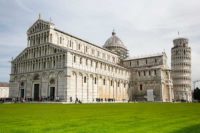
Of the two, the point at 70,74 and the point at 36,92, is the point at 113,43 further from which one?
the point at 70,74

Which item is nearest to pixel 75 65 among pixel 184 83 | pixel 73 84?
pixel 73 84

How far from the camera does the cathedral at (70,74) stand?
171 ft

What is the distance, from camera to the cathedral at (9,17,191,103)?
171 ft

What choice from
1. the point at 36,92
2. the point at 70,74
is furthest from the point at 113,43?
the point at 70,74

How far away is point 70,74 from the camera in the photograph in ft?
167

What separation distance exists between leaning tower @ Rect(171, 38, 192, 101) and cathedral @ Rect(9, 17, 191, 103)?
25236mm

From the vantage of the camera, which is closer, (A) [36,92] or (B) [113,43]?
(A) [36,92]

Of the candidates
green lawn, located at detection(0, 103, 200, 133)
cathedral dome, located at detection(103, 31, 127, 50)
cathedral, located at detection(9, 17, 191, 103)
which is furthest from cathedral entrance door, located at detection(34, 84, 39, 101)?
green lawn, located at detection(0, 103, 200, 133)

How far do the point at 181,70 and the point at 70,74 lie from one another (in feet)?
222

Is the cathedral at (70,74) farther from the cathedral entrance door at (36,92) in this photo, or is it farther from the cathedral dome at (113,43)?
the cathedral dome at (113,43)

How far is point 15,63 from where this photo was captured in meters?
62.9

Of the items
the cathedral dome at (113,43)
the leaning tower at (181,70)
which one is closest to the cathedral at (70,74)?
the cathedral dome at (113,43)

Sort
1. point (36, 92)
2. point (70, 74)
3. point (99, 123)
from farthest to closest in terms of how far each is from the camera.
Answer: point (36, 92), point (70, 74), point (99, 123)

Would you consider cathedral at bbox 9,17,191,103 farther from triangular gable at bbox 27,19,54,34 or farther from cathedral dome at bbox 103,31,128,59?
cathedral dome at bbox 103,31,128,59
